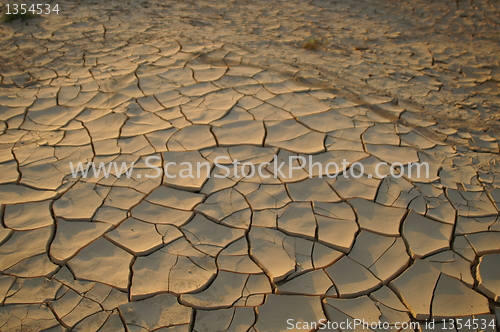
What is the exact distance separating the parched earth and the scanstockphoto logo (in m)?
0.02

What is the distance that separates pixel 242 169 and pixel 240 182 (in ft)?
0.39

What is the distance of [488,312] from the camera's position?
1.61 metres

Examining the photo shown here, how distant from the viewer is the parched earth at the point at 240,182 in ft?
5.41

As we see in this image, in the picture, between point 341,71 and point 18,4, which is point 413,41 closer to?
point 341,71

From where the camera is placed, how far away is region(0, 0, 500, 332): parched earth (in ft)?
5.41

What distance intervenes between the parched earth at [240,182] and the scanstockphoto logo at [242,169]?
20 millimetres

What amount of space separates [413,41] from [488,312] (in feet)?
10.9

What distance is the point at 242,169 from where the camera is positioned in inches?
91.0
